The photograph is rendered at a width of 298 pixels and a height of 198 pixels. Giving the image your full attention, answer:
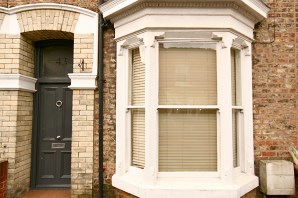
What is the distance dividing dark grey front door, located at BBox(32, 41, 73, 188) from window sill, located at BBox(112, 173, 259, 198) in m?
1.57

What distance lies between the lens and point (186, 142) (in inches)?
149

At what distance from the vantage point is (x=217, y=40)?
380 cm

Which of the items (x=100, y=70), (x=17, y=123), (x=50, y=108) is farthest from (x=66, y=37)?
(x=17, y=123)

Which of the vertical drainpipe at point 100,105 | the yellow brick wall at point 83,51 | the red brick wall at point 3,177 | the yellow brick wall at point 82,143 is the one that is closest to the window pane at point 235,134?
the vertical drainpipe at point 100,105

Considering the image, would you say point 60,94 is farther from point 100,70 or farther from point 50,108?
point 100,70

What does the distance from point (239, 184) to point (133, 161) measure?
5.24 ft

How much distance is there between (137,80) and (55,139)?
196 centimetres

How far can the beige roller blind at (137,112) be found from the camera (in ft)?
13.0

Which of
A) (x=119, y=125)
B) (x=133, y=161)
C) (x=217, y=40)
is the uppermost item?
(x=217, y=40)

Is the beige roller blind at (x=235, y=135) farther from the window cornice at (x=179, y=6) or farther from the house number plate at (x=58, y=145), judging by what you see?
the house number plate at (x=58, y=145)

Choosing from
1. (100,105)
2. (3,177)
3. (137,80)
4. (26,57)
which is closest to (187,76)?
(137,80)

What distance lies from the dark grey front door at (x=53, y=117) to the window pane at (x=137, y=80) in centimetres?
137

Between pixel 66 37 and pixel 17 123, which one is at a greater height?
pixel 66 37

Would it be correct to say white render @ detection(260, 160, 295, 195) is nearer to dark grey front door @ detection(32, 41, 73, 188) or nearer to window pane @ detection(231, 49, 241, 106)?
window pane @ detection(231, 49, 241, 106)
